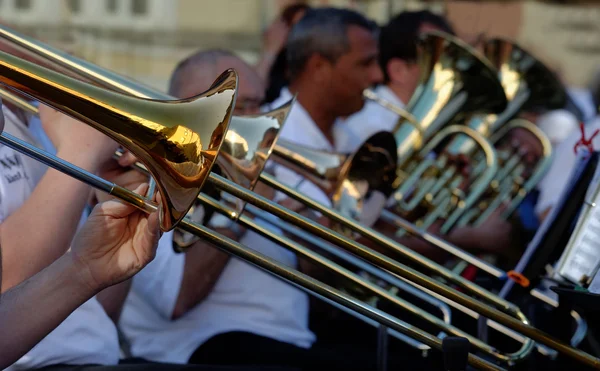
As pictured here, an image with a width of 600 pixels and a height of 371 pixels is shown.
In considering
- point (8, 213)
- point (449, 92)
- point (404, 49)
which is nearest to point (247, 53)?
point (404, 49)

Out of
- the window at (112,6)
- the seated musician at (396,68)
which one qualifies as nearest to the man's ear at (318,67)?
the seated musician at (396,68)

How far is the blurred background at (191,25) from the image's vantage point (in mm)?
8703

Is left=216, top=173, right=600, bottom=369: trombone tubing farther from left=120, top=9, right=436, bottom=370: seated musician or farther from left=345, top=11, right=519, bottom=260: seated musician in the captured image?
left=345, top=11, right=519, bottom=260: seated musician

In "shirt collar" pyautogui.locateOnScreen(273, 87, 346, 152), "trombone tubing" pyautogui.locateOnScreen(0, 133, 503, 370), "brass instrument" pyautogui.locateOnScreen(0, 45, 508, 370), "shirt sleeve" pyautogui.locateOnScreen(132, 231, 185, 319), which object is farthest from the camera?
"shirt collar" pyautogui.locateOnScreen(273, 87, 346, 152)

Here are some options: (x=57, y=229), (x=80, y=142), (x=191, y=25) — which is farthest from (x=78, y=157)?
(x=191, y=25)

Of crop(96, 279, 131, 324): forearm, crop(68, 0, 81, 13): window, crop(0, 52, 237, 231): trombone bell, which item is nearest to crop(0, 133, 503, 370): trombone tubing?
crop(0, 52, 237, 231): trombone bell

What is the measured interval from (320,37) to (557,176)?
4.24 ft

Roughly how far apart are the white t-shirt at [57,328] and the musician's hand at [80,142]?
0.49 feet

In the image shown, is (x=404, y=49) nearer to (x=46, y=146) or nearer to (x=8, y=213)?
(x=46, y=146)

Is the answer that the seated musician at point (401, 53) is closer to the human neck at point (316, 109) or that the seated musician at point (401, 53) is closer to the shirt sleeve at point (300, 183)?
the human neck at point (316, 109)

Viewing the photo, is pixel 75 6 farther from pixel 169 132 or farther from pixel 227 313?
pixel 169 132

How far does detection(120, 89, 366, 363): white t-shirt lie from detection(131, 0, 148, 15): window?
708 cm

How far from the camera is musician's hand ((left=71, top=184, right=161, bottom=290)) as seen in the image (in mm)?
1587

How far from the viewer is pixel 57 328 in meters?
1.94
